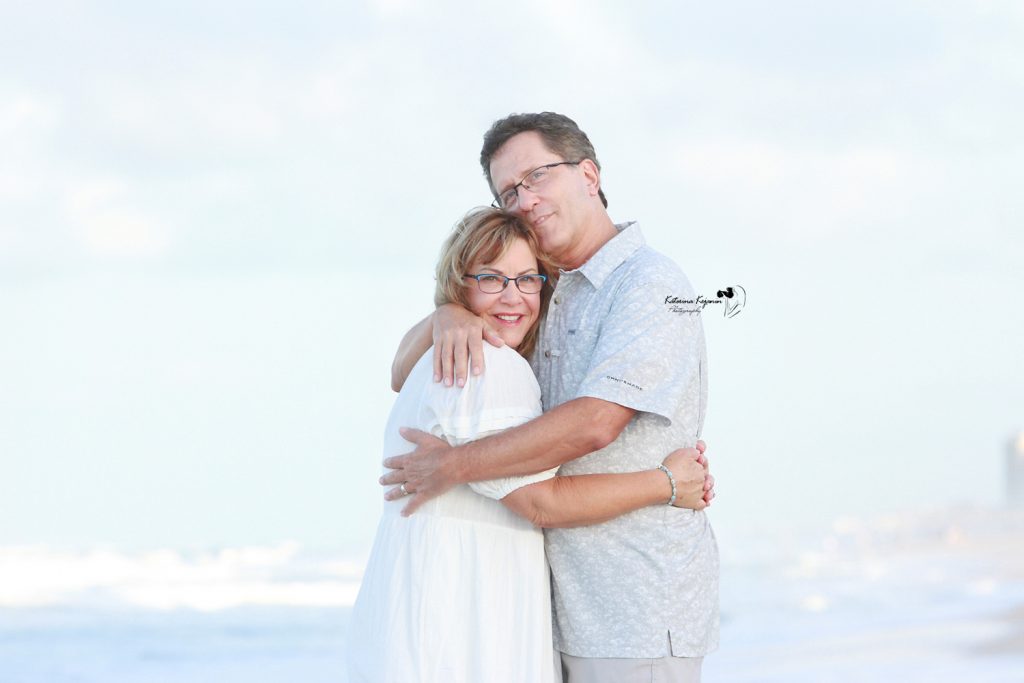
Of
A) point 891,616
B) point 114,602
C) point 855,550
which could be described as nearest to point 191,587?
point 114,602

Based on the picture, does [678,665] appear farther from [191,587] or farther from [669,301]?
[191,587]

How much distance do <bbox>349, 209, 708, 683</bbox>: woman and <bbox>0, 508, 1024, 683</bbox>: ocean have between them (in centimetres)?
572

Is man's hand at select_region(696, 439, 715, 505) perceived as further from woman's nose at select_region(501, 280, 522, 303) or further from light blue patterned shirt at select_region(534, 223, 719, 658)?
woman's nose at select_region(501, 280, 522, 303)

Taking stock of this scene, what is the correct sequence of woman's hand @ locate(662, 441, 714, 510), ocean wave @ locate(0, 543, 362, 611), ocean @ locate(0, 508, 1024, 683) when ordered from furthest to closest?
ocean wave @ locate(0, 543, 362, 611)
ocean @ locate(0, 508, 1024, 683)
woman's hand @ locate(662, 441, 714, 510)

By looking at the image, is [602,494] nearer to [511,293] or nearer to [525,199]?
[511,293]

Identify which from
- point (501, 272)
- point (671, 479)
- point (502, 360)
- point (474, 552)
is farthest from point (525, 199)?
point (474, 552)

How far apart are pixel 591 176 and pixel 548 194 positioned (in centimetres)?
19

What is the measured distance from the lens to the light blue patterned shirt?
2.56 metres

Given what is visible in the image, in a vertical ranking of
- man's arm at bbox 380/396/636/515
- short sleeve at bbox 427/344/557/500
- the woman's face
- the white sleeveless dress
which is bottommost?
the white sleeveless dress

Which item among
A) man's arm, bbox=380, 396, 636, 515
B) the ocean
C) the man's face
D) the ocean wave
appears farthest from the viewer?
the ocean wave

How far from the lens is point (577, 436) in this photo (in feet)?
8.02

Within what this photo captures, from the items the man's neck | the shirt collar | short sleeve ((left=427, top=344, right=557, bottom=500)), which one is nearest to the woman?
short sleeve ((left=427, top=344, right=557, bottom=500))

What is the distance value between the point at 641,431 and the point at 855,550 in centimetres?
1309

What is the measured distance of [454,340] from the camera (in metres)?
2.49
